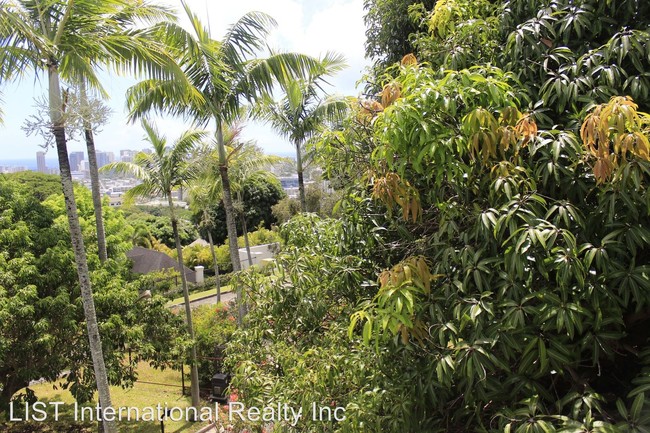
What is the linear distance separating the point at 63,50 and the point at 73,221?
2.13 meters

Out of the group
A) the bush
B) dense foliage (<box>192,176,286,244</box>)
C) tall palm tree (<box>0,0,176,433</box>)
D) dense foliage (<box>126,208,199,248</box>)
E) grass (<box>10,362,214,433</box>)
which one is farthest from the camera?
dense foliage (<box>126,208,199,248</box>)

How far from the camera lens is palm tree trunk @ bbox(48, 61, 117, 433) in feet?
17.3

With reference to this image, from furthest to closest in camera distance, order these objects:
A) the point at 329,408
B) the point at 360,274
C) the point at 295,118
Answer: the point at 295,118 → the point at 360,274 → the point at 329,408

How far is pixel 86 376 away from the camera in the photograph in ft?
24.8

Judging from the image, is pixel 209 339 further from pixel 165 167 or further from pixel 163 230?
pixel 163 230

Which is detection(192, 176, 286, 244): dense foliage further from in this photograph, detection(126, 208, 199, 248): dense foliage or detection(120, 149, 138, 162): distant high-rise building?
detection(120, 149, 138, 162): distant high-rise building

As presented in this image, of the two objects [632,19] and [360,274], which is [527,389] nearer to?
[360,274]

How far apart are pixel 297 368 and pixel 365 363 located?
0.68m

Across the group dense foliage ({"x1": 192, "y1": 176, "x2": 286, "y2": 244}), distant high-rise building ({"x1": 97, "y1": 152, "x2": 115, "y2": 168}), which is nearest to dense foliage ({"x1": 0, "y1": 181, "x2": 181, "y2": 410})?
distant high-rise building ({"x1": 97, "y1": 152, "x2": 115, "y2": 168})

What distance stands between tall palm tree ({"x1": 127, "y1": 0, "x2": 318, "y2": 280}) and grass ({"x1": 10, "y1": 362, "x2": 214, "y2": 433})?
4.31 metres

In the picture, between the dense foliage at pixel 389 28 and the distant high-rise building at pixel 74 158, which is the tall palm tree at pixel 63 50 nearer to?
the distant high-rise building at pixel 74 158

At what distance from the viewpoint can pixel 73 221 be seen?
18.4ft

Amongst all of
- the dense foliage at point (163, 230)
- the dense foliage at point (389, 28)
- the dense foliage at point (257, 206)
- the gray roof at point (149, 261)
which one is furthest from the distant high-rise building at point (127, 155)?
the dense foliage at point (257, 206)

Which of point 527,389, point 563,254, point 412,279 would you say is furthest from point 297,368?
point 563,254
